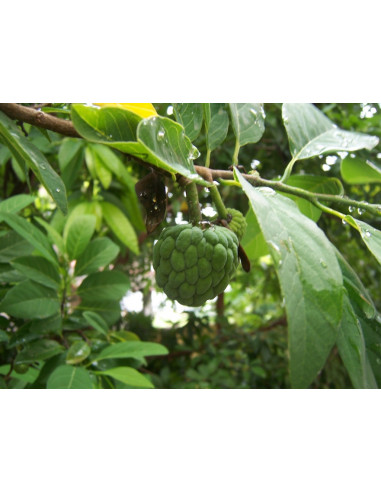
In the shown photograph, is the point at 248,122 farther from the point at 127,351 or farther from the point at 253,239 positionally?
the point at 127,351

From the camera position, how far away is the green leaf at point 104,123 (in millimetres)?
330

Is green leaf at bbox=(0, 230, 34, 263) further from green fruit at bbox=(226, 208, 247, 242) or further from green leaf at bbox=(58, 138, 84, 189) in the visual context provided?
green fruit at bbox=(226, 208, 247, 242)

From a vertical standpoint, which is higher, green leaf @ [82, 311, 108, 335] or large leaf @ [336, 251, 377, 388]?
large leaf @ [336, 251, 377, 388]

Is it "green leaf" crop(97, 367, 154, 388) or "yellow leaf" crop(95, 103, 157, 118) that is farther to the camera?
"green leaf" crop(97, 367, 154, 388)

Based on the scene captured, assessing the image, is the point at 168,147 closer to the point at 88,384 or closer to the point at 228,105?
the point at 228,105

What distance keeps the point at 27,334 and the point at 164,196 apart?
1.88 ft

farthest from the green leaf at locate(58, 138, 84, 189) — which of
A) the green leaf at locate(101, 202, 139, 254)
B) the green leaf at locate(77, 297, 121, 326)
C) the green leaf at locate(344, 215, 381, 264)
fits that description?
the green leaf at locate(344, 215, 381, 264)

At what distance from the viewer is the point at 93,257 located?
1.05 m

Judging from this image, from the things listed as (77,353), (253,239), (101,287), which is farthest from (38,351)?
(253,239)

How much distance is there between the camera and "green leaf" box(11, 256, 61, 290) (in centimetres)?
92

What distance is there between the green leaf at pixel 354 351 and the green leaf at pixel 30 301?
653 mm

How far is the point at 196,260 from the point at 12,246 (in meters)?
0.71

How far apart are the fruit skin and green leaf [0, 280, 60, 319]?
0.55 metres

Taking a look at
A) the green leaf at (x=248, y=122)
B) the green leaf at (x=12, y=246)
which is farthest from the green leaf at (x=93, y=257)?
the green leaf at (x=248, y=122)
